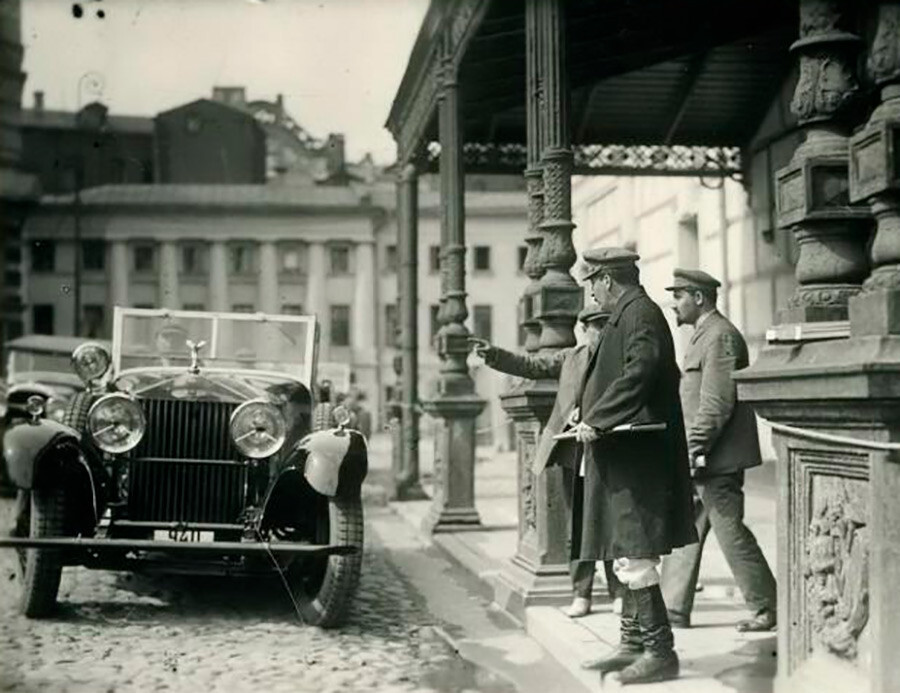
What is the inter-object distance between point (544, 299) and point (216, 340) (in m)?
2.92

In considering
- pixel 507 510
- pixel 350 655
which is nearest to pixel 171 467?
pixel 350 655

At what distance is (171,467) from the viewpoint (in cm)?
730

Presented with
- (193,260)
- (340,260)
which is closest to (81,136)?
(193,260)

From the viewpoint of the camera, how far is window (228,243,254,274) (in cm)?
4578

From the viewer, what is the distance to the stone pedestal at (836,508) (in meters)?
3.51

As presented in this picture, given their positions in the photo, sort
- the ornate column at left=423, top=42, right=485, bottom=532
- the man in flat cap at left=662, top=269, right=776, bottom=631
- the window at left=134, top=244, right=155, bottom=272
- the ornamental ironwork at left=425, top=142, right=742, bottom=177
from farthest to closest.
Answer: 1. the window at left=134, top=244, right=155, bottom=272
2. the ornamental ironwork at left=425, top=142, right=742, bottom=177
3. the ornate column at left=423, top=42, right=485, bottom=532
4. the man in flat cap at left=662, top=269, right=776, bottom=631

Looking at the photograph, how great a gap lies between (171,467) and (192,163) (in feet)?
137

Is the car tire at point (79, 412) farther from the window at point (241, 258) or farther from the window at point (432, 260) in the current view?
the window at point (432, 260)

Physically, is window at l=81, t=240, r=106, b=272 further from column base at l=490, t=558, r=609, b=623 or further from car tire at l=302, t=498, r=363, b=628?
column base at l=490, t=558, r=609, b=623

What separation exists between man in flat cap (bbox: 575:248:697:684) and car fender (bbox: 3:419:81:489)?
3597 millimetres

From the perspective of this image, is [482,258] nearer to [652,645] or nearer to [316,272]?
[316,272]

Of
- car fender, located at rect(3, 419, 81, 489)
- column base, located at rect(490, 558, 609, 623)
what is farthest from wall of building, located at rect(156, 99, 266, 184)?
column base, located at rect(490, 558, 609, 623)

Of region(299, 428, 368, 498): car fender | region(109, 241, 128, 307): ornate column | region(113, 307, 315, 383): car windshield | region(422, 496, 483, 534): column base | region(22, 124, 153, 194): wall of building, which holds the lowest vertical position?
region(422, 496, 483, 534): column base

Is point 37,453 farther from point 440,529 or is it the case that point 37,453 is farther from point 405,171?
point 405,171
